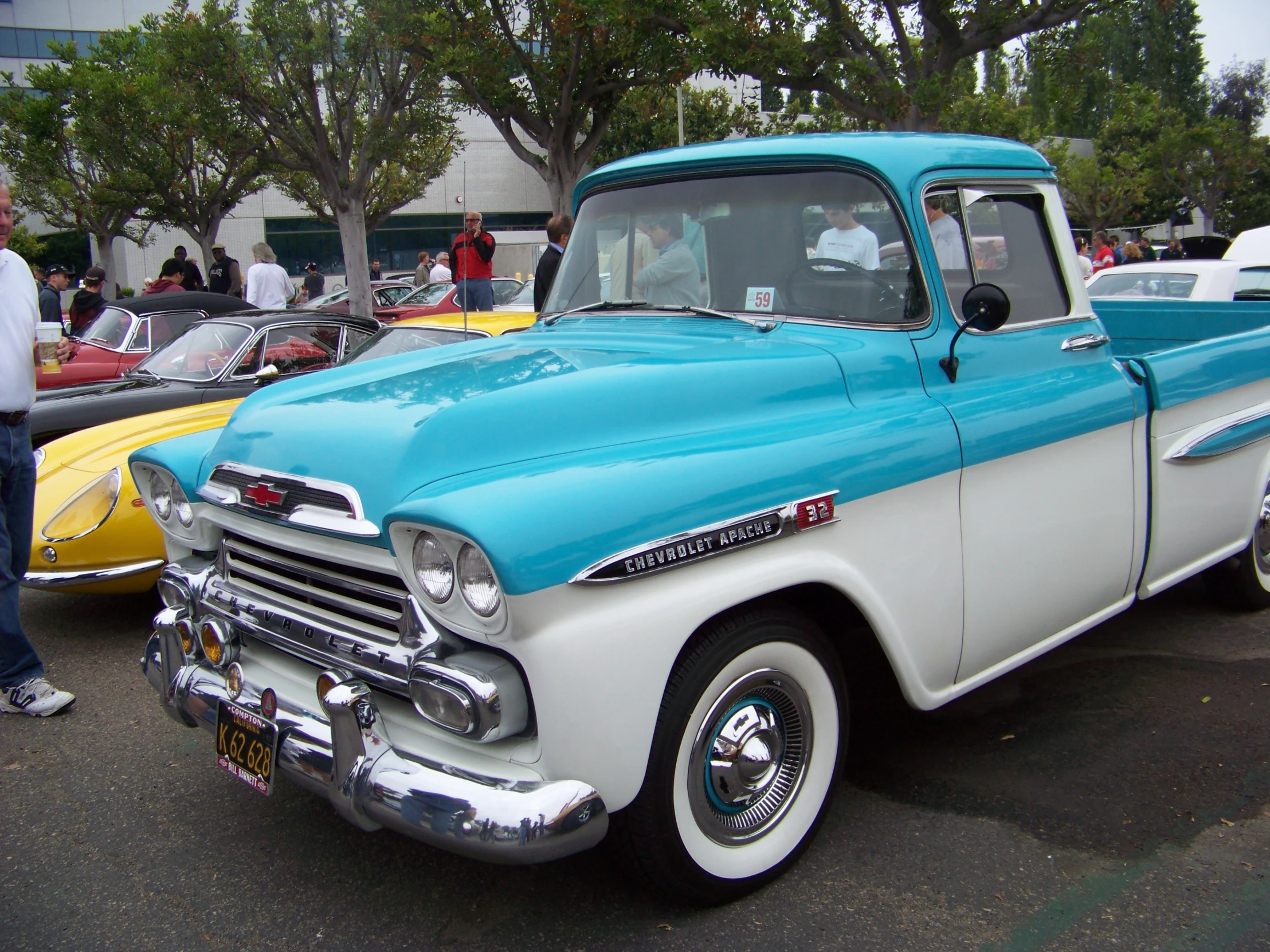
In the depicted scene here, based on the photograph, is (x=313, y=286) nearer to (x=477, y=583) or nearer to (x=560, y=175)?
(x=560, y=175)

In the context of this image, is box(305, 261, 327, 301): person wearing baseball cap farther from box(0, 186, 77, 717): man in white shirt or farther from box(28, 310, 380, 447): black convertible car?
box(0, 186, 77, 717): man in white shirt

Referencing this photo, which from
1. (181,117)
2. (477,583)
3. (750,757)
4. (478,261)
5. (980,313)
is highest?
(181,117)

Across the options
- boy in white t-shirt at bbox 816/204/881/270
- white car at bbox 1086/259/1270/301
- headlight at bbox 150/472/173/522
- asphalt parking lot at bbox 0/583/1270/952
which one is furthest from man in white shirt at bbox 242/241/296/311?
boy in white t-shirt at bbox 816/204/881/270

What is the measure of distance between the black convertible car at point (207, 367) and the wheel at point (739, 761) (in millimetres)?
4337

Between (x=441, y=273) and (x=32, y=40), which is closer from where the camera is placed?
(x=441, y=273)

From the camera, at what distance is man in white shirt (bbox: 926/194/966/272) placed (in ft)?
10.6

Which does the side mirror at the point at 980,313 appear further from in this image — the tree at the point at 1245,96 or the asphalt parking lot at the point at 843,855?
the tree at the point at 1245,96

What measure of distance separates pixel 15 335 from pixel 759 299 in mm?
2748

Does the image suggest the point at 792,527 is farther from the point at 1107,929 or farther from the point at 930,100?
the point at 930,100

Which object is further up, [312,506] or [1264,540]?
[312,506]

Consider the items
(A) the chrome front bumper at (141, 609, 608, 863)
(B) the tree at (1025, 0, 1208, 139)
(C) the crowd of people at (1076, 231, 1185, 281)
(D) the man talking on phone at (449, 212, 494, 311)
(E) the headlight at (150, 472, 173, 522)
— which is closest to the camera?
(A) the chrome front bumper at (141, 609, 608, 863)

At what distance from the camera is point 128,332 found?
9.13 metres

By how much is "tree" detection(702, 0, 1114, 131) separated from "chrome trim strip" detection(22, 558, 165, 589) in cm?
1086

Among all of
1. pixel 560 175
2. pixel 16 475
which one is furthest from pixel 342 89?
pixel 16 475
